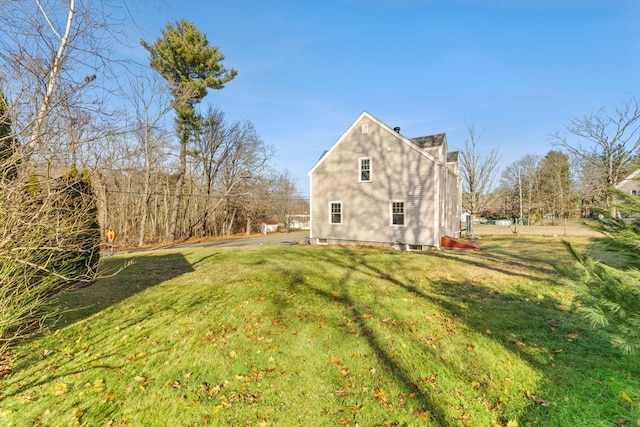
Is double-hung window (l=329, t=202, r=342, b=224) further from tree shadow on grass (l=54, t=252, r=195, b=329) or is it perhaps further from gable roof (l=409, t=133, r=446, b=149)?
tree shadow on grass (l=54, t=252, r=195, b=329)

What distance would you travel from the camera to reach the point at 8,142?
316 cm

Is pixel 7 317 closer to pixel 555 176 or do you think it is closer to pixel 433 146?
pixel 433 146

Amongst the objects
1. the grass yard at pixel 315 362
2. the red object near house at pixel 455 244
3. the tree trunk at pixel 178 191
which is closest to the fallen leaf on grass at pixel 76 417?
the grass yard at pixel 315 362

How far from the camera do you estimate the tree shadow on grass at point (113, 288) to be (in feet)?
18.2

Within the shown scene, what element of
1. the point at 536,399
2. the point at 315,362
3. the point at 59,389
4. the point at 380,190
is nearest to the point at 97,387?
the point at 59,389

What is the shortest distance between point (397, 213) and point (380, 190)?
159cm

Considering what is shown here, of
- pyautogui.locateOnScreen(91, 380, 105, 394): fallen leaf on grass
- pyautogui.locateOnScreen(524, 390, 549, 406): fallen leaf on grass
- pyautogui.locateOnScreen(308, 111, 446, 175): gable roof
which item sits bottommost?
pyautogui.locateOnScreen(524, 390, 549, 406): fallen leaf on grass

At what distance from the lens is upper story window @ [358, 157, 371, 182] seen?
1652cm

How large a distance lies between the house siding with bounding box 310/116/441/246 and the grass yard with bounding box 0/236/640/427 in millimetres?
8235

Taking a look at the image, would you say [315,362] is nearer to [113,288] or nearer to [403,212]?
[113,288]

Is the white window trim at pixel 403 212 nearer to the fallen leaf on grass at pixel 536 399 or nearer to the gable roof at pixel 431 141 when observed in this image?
the gable roof at pixel 431 141

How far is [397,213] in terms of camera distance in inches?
620

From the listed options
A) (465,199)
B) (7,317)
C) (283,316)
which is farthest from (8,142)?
(465,199)

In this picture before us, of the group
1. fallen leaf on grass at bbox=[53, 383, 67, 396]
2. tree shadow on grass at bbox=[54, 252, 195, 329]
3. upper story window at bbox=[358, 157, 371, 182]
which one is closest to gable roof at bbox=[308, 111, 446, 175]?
upper story window at bbox=[358, 157, 371, 182]
